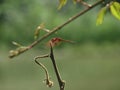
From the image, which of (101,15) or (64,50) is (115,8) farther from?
Result: (64,50)

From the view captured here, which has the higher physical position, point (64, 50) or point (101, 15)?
point (64, 50)

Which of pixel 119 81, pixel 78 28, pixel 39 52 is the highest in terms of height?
pixel 78 28

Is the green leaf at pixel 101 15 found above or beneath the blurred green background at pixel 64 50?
beneath

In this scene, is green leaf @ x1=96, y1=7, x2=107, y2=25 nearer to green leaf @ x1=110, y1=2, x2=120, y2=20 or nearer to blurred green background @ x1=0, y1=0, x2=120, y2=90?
green leaf @ x1=110, y1=2, x2=120, y2=20

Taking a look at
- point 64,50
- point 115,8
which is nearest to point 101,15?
point 115,8

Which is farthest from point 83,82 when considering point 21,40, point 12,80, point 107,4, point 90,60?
point 107,4

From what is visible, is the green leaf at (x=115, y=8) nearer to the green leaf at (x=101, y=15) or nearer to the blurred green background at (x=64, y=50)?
the green leaf at (x=101, y=15)

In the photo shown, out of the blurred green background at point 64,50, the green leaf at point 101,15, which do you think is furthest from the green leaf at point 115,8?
the blurred green background at point 64,50

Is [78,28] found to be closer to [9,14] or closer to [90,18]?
[90,18]
